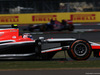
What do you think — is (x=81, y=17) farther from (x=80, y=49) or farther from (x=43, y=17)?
(x=80, y=49)

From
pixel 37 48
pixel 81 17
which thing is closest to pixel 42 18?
pixel 81 17

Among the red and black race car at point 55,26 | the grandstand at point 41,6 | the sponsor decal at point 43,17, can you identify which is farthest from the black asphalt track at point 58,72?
the grandstand at point 41,6

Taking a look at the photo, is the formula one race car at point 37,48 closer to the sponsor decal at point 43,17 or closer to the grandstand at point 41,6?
the sponsor decal at point 43,17

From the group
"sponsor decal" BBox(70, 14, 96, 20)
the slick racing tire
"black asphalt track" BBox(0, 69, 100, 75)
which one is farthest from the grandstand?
"black asphalt track" BBox(0, 69, 100, 75)

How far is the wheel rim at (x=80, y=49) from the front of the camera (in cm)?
801

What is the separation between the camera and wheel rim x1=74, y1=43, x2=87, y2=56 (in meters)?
8.01

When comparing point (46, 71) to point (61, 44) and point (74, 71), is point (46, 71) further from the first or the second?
point (61, 44)

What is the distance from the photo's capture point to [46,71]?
641cm

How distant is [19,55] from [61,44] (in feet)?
4.58

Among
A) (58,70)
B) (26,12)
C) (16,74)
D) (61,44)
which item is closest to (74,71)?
(58,70)

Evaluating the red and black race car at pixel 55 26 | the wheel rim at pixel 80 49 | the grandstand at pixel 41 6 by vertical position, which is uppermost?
the grandstand at pixel 41 6

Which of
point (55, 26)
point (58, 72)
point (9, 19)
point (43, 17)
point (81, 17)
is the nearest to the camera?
point (58, 72)

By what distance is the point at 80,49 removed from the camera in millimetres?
8039

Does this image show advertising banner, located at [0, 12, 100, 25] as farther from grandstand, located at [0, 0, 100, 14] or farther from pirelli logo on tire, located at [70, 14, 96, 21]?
grandstand, located at [0, 0, 100, 14]
